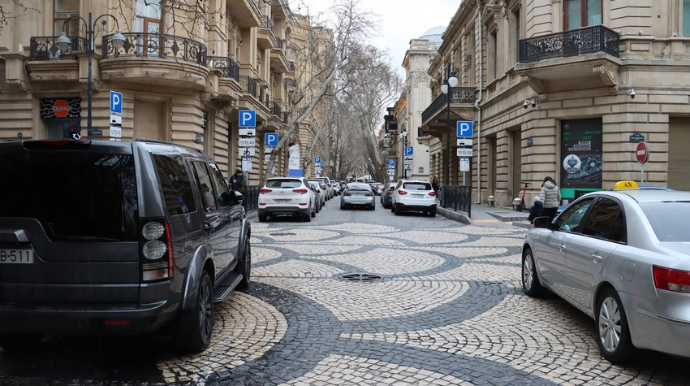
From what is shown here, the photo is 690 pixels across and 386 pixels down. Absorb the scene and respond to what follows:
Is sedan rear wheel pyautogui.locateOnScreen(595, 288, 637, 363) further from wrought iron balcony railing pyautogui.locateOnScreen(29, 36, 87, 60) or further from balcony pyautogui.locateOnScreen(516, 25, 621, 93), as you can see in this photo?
wrought iron balcony railing pyautogui.locateOnScreen(29, 36, 87, 60)

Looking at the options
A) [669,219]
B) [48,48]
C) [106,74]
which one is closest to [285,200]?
[106,74]

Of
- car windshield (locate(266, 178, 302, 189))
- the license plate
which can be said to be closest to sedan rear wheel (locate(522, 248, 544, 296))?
A: the license plate

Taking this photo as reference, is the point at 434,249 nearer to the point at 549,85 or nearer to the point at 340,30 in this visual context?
the point at 549,85

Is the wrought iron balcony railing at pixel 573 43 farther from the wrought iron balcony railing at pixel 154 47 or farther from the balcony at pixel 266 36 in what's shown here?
the balcony at pixel 266 36

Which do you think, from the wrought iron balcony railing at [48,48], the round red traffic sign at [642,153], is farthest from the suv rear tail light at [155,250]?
the wrought iron balcony railing at [48,48]

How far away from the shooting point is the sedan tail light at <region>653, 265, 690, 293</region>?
3.74 m

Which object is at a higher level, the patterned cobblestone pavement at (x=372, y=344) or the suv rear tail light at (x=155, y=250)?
the suv rear tail light at (x=155, y=250)

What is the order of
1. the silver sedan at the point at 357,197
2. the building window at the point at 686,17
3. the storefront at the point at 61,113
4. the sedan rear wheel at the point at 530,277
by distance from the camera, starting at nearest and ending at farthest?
1. the sedan rear wheel at the point at 530,277
2. the building window at the point at 686,17
3. the storefront at the point at 61,113
4. the silver sedan at the point at 357,197

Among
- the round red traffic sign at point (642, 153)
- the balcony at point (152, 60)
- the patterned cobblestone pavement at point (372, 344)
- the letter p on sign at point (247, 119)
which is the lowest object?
the patterned cobblestone pavement at point (372, 344)

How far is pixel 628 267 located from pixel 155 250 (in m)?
3.77

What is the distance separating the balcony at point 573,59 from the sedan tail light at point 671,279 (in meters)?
17.6

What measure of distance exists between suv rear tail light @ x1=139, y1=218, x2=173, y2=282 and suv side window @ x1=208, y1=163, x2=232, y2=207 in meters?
2.10

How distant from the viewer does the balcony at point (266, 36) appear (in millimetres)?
32875

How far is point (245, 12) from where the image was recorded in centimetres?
2836
